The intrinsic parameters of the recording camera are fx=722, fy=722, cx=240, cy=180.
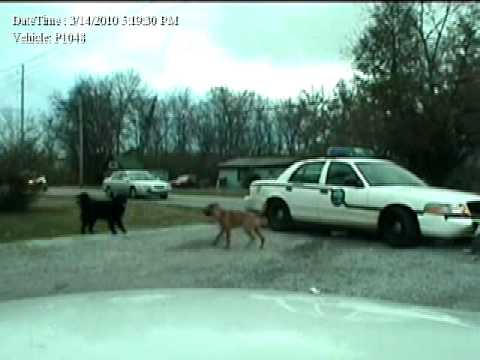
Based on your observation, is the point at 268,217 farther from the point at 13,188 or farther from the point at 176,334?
the point at 176,334

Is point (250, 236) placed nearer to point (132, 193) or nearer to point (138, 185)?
point (138, 185)

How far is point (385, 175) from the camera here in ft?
41.4

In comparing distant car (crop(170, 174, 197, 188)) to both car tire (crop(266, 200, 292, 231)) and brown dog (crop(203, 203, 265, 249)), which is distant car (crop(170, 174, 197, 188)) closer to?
car tire (crop(266, 200, 292, 231))

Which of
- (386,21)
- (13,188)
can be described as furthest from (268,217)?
(386,21)

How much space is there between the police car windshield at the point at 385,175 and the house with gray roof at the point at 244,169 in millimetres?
52000

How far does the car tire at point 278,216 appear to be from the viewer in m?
13.6

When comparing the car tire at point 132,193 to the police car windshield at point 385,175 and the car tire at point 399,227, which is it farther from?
the car tire at point 399,227

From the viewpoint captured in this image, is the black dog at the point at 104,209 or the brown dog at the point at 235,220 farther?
the black dog at the point at 104,209

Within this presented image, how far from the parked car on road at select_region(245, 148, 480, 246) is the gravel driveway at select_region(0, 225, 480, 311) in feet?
1.16

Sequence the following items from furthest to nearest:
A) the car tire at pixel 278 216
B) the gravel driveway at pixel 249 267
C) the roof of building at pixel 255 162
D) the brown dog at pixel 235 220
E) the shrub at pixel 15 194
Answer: the roof of building at pixel 255 162
the shrub at pixel 15 194
the car tire at pixel 278 216
the brown dog at pixel 235 220
the gravel driveway at pixel 249 267

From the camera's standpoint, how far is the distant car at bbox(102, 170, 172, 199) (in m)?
32.8

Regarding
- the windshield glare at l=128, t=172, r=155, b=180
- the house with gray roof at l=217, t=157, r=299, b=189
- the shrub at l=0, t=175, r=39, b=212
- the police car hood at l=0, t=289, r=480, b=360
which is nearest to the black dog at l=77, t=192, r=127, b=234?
the shrub at l=0, t=175, r=39, b=212

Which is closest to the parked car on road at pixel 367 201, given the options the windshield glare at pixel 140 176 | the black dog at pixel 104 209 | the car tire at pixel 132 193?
the black dog at pixel 104 209

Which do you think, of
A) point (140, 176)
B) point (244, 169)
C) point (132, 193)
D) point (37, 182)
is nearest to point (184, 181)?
point (244, 169)
